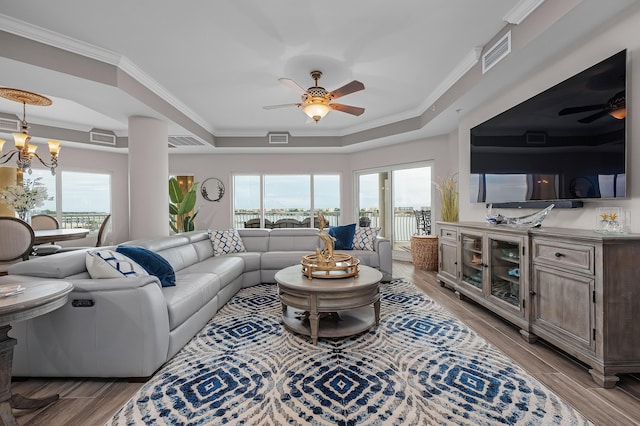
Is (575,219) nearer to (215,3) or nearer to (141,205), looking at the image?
(215,3)

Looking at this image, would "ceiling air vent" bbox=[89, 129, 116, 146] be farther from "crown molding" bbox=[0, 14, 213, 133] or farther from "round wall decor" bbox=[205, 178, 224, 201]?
"crown molding" bbox=[0, 14, 213, 133]

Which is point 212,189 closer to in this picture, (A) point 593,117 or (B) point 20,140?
(B) point 20,140

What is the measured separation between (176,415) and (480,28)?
12.4ft

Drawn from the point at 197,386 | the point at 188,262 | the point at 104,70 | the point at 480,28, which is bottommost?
the point at 197,386

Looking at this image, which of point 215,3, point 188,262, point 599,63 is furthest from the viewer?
point 188,262

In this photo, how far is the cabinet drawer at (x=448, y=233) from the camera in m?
3.80

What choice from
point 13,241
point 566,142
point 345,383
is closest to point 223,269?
point 345,383

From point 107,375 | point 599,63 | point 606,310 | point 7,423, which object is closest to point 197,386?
point 107,375

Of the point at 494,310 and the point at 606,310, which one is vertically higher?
the point at 606,310

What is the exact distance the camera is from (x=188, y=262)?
147 inches

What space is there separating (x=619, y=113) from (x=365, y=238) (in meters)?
3.13

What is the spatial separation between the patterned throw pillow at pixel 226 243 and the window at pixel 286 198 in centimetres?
248

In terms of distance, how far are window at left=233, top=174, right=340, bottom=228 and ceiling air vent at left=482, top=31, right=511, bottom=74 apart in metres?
4.38

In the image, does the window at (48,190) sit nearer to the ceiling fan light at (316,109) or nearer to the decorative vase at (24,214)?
the decorative vase at (24,214)
